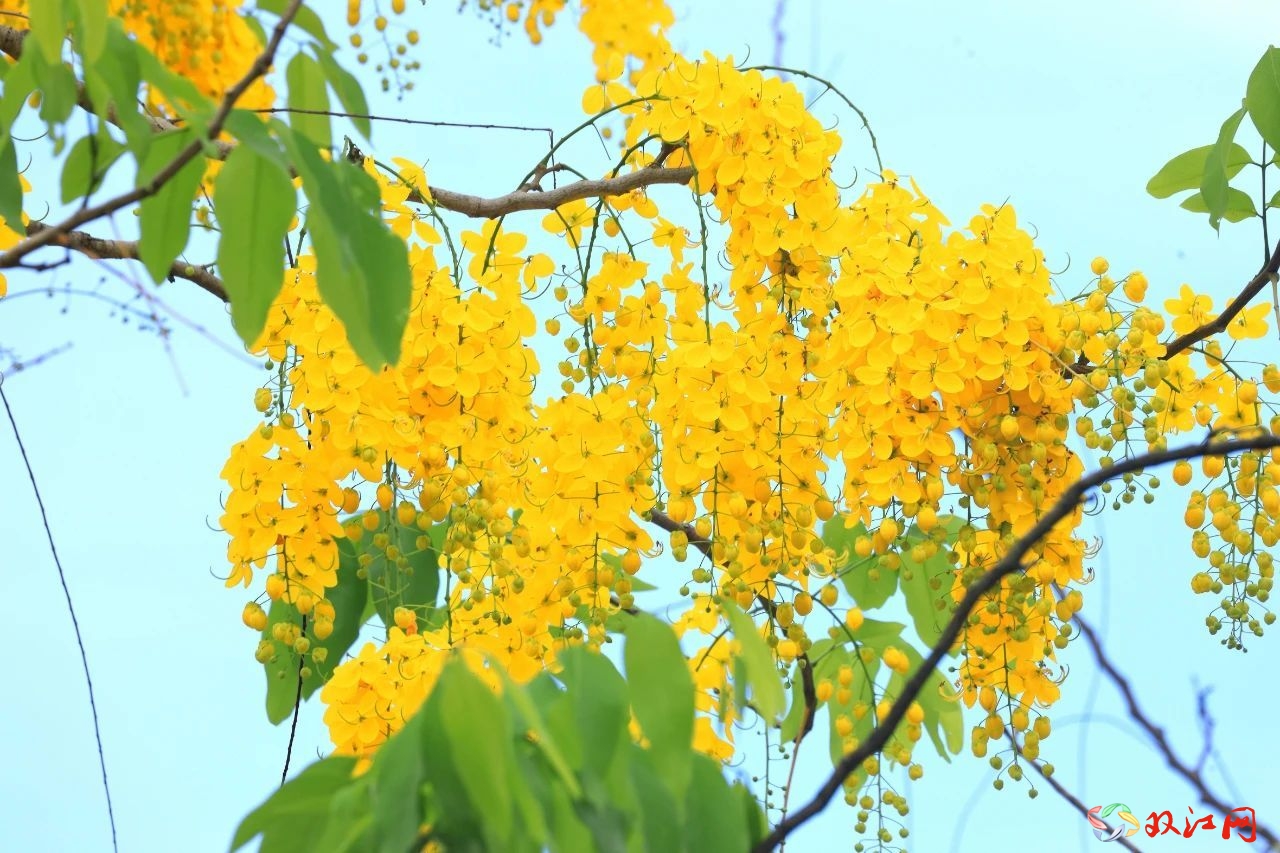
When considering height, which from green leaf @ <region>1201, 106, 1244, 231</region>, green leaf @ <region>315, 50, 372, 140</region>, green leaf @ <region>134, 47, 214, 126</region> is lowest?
green leaf @ <region>134, 47, 214, 126</region>

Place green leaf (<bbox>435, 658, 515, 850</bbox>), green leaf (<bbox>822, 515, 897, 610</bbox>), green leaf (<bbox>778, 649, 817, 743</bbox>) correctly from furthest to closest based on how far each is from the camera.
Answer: green leaf (<bbox>822, 515, 897, 610</bbox>)
green leaf (<bbox>778, 649, 817, 743</bbox>)
green leaf (<bbox>435, 658, 515, 850</bbox>)

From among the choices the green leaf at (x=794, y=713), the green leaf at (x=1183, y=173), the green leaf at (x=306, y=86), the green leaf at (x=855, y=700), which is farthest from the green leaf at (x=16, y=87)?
the green leaf at (x=1183, y=173)

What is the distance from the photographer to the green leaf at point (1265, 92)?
1.21 meters

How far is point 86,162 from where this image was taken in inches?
33.4

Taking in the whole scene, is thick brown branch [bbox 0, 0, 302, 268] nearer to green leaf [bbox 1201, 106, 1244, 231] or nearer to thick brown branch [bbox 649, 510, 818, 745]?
thick brown branch [bbox 649, 510, 818, 745]

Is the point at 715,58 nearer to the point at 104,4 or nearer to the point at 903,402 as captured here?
the point at 903,402

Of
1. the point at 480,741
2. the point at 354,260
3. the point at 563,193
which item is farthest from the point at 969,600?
the point at 563,193

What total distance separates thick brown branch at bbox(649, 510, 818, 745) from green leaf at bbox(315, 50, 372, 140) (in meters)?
0.44

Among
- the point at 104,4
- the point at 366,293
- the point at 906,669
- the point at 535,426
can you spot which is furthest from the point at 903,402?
the point at 104,4

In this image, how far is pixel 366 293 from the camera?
2.35ft

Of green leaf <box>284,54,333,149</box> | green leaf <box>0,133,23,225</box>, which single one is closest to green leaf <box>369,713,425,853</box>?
green leaf <box>284,54,333,149</box>

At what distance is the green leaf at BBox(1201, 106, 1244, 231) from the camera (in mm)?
1228

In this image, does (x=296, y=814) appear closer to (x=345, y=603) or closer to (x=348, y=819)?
(x=348, y=819)

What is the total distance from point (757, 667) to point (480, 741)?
15 cm
